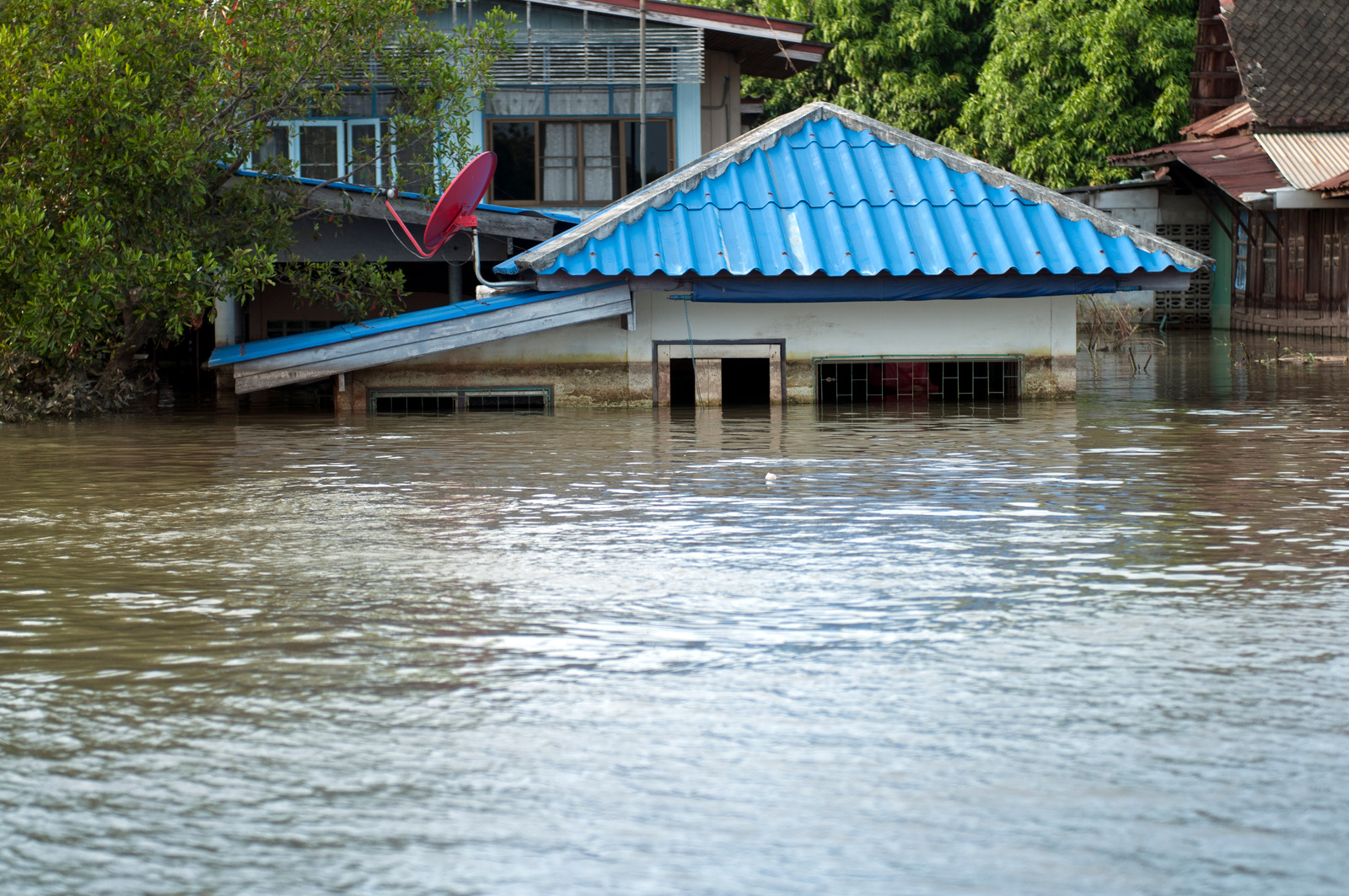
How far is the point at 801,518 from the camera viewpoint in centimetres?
904

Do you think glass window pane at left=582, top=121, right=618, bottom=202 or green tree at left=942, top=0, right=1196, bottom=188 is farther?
green tree at left=942, top=0, right=1196, bottom=188

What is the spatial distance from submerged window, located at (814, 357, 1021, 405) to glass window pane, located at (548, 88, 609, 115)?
7749 millimetres

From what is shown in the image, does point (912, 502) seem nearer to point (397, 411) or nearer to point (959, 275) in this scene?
point (959, 275)

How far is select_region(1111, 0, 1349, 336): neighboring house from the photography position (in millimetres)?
27312

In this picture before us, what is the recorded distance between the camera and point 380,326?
1622cm

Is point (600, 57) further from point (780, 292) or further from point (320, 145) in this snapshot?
point (780, 292)

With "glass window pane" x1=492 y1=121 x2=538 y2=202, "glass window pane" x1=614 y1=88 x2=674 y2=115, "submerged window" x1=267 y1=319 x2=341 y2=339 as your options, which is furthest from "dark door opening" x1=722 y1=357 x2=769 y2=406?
"submerged window" x1=267 y1=319 x2=341 y2=339

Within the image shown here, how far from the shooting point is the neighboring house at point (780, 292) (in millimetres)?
16016

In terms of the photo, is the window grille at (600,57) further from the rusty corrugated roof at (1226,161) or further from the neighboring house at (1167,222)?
the neighboring house at (1167,222)

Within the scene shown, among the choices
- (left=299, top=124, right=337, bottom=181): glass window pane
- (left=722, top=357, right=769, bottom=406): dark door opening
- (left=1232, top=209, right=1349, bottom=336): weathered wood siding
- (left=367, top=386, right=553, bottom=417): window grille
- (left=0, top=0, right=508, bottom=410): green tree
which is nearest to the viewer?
(left=0, top=0, right=508, bottom=410): green tree

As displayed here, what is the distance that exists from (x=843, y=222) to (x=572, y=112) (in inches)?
326

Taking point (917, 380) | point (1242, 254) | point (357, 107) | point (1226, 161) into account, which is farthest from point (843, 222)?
point (1242, 254)

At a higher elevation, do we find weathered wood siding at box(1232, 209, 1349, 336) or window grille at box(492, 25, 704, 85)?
window grille at box(492, 25, 704, 85)

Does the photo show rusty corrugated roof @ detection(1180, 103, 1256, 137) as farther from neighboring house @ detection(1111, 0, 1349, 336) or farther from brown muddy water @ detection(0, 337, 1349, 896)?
brown muddy water @ detection(0, 337, 1349, 896)
